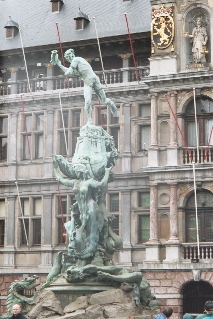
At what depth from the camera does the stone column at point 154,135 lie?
43500mm

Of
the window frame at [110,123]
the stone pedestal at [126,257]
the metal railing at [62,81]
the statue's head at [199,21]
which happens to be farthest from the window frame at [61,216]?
the statue's head at [199,21]

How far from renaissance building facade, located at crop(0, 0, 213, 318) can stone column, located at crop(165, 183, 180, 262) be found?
0.16 ft

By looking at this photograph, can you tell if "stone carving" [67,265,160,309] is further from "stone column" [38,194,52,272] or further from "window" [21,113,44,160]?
"window" [21,113,44,160]

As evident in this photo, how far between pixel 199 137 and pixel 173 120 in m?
1.60

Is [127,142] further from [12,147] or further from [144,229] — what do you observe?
[12,147]

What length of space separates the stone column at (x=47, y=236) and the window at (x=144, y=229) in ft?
16.5

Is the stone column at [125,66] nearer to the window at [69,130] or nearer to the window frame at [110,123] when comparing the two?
the window frame at [110,123]

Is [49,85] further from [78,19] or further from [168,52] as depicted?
[168,52]

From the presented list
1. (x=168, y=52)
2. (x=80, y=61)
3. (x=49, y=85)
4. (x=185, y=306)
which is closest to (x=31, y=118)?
(x=49, y=85)

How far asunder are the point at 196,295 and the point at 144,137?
29.5 feet

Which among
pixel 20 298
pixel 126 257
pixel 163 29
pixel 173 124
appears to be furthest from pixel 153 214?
pixel 20 298

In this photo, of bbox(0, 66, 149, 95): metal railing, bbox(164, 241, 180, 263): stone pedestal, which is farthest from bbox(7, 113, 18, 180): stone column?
bbox(164, 241, 180, 263): stone pedestal

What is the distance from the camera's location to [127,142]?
45.9 meters

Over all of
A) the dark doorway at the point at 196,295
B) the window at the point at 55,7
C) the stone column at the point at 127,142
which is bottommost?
the dark doorway at the point at 196,295
